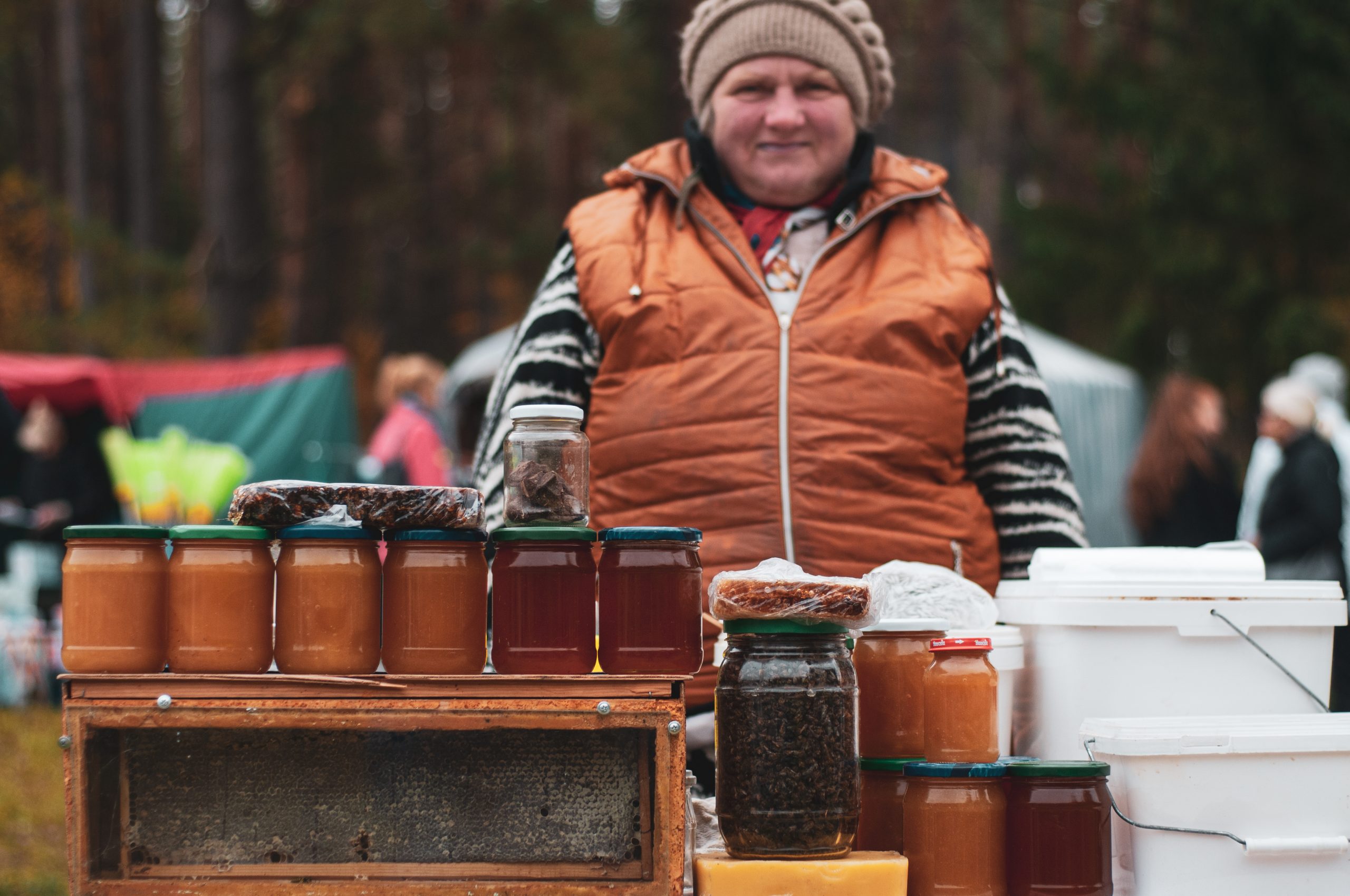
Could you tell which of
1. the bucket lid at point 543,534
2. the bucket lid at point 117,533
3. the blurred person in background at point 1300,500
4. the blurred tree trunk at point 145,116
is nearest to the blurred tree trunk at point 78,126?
the blurred tree trunk at point 145,116

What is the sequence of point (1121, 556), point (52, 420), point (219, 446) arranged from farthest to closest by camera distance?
point (219, 446)
point (52, 420)
point (1121, 556)

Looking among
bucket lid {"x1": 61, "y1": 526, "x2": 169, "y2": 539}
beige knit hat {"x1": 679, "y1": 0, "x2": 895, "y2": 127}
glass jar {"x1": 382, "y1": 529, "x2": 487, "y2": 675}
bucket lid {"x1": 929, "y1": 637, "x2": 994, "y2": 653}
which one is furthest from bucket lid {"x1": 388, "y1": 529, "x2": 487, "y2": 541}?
beige knit hat {"x1": 679, "y1": 0, "x2": 895, "y2": 127}

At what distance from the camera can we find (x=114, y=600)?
1.66 metres

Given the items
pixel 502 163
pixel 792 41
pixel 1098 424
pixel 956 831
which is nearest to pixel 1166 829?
pixel 956 831

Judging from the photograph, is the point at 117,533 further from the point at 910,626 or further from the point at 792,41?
the point at 792,41

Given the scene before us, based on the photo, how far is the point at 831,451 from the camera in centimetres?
236

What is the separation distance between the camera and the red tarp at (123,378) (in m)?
9.60

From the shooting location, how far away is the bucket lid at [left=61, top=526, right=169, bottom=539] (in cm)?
168

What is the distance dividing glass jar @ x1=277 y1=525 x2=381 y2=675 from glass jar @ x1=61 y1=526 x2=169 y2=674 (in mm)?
151

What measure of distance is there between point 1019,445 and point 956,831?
1011 millimetres

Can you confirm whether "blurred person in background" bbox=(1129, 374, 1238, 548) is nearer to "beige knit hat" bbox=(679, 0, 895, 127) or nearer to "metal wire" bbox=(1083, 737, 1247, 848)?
"beige knit hat" bbox=(679, 0, 895, 127)

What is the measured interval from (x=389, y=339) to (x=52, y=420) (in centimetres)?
1073

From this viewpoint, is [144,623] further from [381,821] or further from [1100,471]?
[1100,471]

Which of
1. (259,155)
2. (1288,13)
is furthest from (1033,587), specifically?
(259,155)
